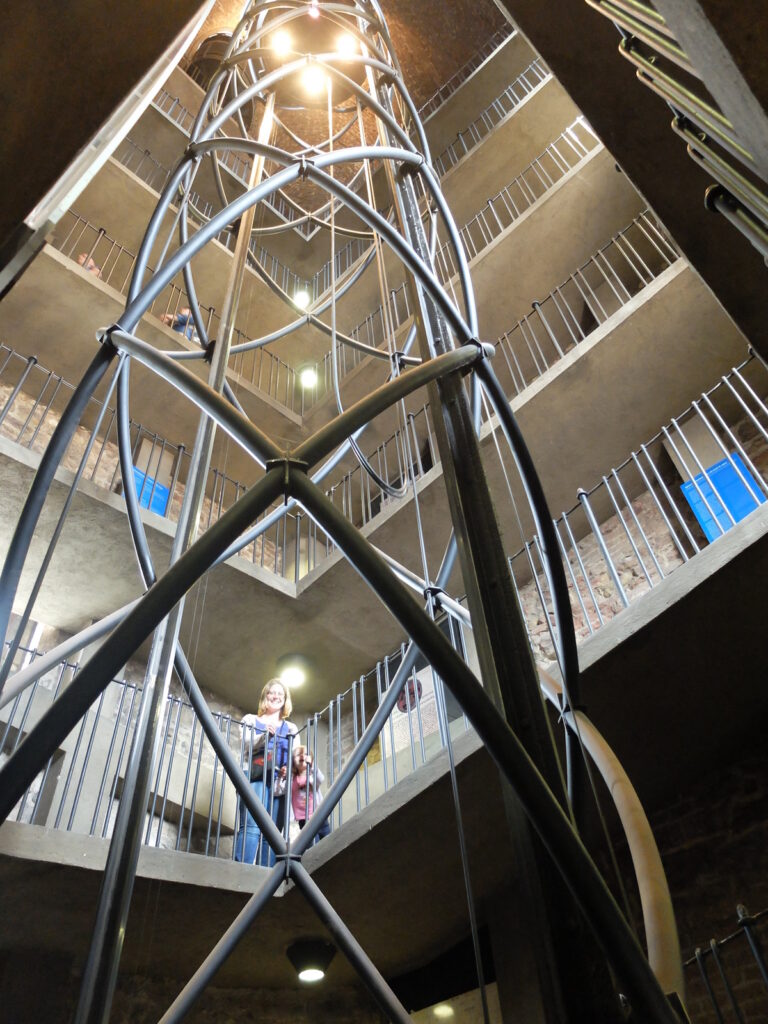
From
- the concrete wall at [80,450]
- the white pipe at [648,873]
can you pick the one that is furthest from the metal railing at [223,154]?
the white pipe at [648,873]

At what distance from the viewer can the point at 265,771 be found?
16.5ft

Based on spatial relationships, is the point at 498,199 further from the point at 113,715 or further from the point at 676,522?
the point at 113,715

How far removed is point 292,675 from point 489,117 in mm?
9269

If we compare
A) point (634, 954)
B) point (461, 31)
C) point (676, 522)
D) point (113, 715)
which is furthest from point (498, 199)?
point (634, 954)

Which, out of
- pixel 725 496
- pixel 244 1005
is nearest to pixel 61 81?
pixel 725 496

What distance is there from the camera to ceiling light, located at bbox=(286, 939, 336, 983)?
564 centimetres

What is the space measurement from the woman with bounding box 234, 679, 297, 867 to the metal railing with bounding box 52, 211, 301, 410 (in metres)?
4.57

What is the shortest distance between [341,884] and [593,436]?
460cm

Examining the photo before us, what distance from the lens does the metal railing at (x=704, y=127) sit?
1.55 metres

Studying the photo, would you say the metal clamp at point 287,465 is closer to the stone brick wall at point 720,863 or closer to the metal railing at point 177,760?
the metal railing at point 177,760

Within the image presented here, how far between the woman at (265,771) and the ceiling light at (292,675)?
6.09 feet

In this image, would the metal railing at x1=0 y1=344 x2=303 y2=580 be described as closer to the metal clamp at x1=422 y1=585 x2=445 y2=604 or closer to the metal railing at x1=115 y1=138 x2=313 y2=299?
the metal railing at x1=115 y1=138 x2=313 y2=299

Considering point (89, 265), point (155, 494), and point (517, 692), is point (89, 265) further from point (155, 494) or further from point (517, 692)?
point (517, 692)

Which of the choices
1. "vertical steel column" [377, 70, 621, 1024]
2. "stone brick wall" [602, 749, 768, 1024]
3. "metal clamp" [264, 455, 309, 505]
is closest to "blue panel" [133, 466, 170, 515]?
"stone brick wall" [602, 749, 768, 1024]
